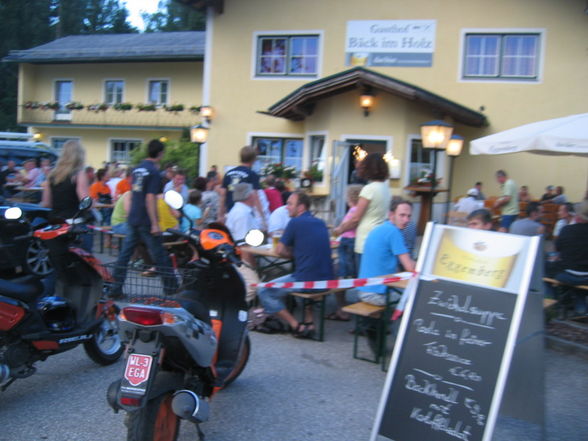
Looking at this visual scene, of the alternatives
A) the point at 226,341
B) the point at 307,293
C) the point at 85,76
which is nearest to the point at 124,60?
the point at 85,76

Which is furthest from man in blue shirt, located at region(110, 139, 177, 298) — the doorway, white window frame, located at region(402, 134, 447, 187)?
white window frame, located at region(402, 134, 447, 187)

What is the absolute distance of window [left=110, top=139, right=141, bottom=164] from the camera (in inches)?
1000

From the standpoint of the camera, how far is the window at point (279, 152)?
15.8m

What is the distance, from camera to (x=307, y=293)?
569 cm

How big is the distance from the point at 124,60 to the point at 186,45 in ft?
8.81

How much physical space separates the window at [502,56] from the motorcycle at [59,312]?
1206 centimetres

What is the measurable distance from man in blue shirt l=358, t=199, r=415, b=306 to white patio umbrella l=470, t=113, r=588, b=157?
7.00 ft

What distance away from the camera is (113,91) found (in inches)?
986

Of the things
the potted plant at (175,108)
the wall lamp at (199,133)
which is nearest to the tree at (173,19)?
the potted plant at (175,108)

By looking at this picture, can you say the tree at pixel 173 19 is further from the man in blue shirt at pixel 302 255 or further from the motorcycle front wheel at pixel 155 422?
the motorcycle front wheel at pixel 155 422

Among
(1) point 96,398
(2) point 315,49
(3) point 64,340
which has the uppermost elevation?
(2) point 315,49

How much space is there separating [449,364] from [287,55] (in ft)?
44.0

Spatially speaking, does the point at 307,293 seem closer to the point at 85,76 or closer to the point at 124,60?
the point at 124,60

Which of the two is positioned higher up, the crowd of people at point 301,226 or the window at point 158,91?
the window at point 158,91
